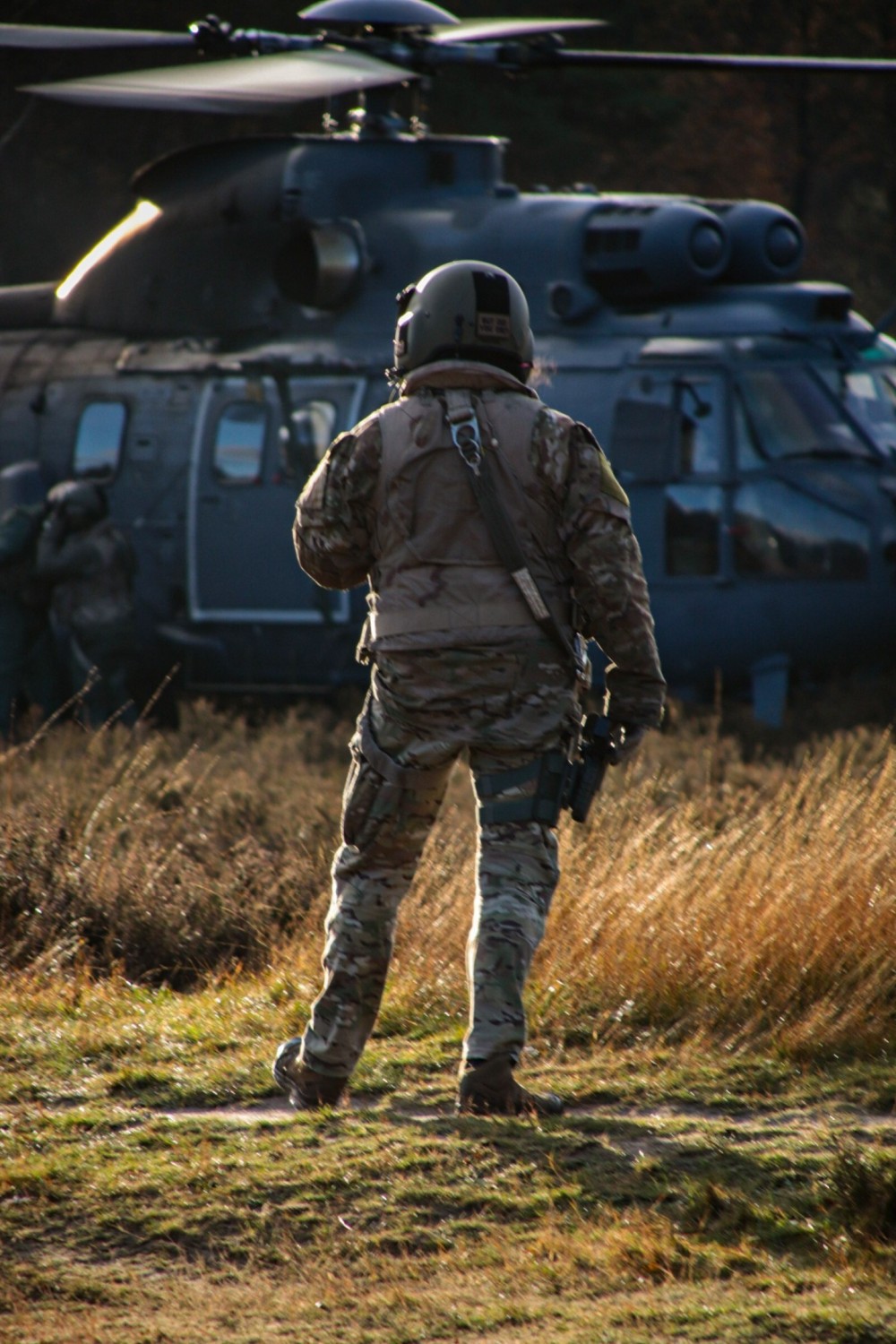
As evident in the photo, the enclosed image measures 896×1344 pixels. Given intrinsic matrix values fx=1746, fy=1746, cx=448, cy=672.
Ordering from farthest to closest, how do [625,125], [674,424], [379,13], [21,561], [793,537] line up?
[625,125] < [21,561] < [674,424] < [793,537] < [379,13]

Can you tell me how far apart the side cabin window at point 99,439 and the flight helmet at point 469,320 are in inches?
303

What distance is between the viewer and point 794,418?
33.6ft

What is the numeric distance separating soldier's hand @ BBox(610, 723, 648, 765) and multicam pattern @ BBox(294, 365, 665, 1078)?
0.03 m

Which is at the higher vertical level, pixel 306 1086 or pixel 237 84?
pixel 237 84

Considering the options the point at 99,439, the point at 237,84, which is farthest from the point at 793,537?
the point at 99,439

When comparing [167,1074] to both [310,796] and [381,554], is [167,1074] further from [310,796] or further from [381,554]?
[310,796]

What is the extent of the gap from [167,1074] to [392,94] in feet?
27.7

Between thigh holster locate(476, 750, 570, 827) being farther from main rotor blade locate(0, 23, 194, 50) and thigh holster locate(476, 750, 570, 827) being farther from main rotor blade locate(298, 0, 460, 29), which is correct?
main rotor blade locate(298, 0, 460, 29)

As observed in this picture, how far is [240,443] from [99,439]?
1.13m

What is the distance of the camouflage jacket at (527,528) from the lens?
4.18m

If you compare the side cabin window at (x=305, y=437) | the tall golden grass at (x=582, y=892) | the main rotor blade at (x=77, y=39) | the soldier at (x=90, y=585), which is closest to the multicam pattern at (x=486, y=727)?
the tall golden grass at (x=582, y=892)

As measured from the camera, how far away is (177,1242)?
3.51 m

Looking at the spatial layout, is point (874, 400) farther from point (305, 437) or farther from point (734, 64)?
point (305, 437)

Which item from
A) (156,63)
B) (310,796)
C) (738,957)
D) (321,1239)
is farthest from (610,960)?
(156,63)
